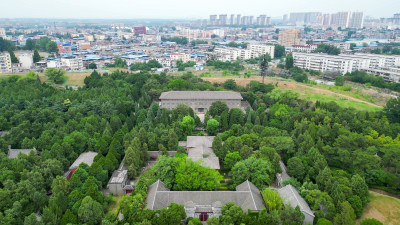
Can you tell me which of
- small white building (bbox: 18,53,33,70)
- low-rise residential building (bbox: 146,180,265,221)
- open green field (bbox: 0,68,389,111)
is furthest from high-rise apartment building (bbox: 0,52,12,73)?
low-rise residential building (bbox: 146,180,265,221)

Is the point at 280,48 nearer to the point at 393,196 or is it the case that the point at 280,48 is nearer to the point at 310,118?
the point at 310,118

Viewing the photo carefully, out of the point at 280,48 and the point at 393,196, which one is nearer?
the point at 393,196

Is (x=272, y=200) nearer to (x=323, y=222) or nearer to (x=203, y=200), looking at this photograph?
(x=323, y=222)

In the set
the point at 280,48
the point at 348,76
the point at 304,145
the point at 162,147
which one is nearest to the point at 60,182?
the point at 162,147

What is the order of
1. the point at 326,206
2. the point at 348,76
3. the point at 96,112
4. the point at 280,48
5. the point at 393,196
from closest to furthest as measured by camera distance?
1. the point at 326,206
2. the point at 393,196
3. the point at 96,112
4. the point at 348,76
5. the point at 280,48

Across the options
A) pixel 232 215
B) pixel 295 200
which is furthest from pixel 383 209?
pixel 232 215

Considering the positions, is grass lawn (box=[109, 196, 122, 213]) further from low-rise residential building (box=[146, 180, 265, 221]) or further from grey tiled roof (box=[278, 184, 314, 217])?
grey tiled roof (box=[278, 184, 314, 217])

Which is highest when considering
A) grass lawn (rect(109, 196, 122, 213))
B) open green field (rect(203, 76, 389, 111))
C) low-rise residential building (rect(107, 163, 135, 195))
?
open green field (rect(203, 76, 389, 111))
